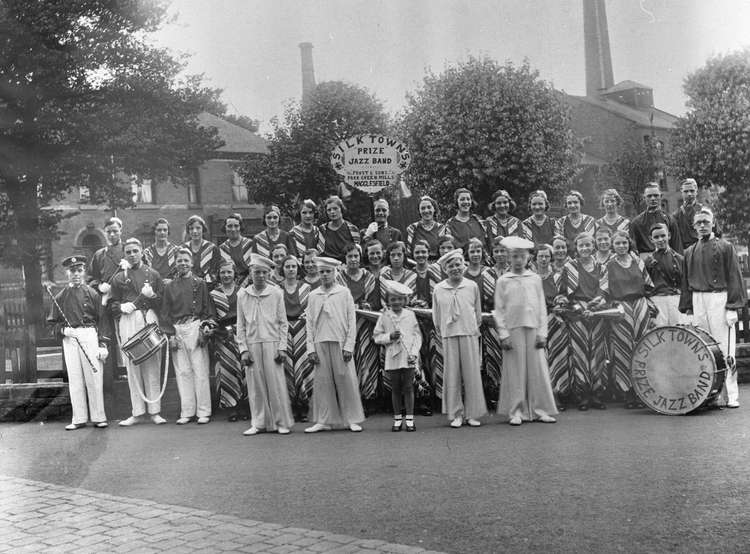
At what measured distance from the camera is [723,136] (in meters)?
32.9

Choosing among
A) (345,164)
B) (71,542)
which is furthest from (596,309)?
(71,542)

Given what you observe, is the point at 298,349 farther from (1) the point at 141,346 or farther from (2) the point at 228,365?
(1) the point at 141,346

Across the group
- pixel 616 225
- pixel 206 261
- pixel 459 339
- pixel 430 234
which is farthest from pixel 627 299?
pixel 206 261

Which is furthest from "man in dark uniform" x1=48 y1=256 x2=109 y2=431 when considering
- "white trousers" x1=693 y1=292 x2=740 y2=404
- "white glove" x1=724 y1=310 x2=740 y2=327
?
"white glove" x1=724 y1=310 x2=740 y2=327

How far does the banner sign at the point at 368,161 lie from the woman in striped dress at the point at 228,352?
12.8 feet

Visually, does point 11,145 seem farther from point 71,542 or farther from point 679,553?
point 679,553

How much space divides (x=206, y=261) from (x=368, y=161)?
3.67m

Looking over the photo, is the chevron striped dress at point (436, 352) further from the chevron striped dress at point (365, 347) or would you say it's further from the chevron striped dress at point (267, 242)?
the chevron striped dress at point (267, 242)

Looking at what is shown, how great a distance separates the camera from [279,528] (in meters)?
5.38

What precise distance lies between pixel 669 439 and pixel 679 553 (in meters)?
2.95

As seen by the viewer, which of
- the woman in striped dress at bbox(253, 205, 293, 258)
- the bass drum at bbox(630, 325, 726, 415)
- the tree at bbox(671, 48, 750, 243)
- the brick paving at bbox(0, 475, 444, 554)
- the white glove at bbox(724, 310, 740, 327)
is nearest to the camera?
the brick paving at bbox(0, 475, 444, 554)

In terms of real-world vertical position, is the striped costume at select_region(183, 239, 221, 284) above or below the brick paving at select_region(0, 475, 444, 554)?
above

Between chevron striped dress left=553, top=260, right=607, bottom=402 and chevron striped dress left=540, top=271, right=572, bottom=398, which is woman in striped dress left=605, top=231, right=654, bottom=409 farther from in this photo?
chevron striped dress left=540, top=271, right=572, bottom=398

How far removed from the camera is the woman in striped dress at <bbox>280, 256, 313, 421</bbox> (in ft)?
31.9
